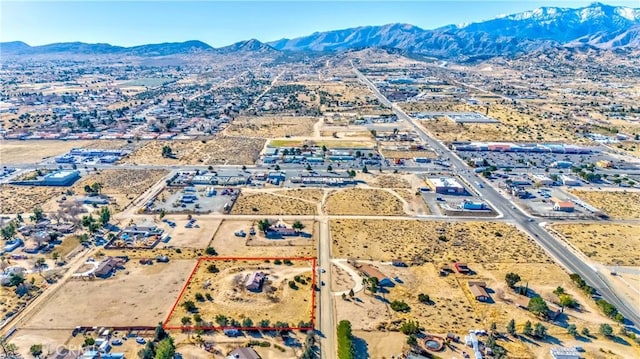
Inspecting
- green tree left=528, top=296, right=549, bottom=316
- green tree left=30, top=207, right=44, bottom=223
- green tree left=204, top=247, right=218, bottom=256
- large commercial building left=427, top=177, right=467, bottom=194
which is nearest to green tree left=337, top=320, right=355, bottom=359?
green tree left=528, top=296, right=549, bottom=316

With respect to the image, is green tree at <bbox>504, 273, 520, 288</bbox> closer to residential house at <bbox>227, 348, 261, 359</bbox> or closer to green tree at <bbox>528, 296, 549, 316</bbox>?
green tree at <bbox>528, 296, 549, 316</bbox>

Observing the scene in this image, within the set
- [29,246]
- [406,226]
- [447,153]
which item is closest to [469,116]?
[447,153]

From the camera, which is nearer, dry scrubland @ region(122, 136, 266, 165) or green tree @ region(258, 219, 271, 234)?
green tree @ region(258, 219, 271, 234)

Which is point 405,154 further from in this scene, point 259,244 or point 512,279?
point 512,279

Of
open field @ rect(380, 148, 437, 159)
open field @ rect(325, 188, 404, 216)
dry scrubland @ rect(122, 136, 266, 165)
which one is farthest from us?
open field @ rect(380, 148, 437, 159)

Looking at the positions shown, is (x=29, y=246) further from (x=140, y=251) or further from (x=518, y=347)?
(x=518, y=347)

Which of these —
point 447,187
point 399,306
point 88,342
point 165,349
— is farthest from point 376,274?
point 447,187
